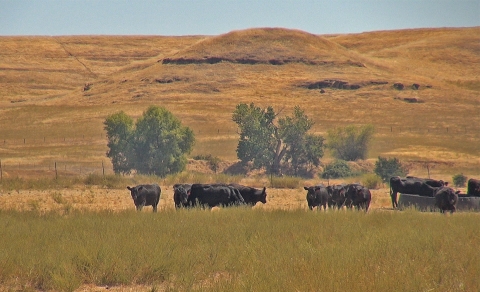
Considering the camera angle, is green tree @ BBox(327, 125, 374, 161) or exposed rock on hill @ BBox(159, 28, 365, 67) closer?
green tree @ BBox(327, 125, 374, 161)

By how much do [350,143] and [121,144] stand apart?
21902 mm

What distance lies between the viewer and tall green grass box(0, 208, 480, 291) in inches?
475

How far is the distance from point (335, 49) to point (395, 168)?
98149mm

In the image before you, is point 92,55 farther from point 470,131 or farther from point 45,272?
point 45,272

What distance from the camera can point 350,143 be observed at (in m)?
70.0

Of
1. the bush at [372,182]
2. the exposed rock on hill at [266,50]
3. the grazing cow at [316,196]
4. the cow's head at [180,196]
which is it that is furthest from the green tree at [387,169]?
the exposed rock on hill at [266,50]

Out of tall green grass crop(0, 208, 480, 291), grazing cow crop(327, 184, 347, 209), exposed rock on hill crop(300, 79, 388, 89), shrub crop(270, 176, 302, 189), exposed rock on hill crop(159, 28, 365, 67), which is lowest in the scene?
shrub crop(270, 176, 302, 189)

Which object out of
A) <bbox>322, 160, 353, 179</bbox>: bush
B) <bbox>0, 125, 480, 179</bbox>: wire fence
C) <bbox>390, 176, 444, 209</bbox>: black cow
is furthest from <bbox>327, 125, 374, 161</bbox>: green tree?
<bbox>390, 176, 444, 209</bbox>: black cow

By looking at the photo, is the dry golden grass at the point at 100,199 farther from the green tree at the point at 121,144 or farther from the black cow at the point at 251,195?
the green tree at the point at 121,144

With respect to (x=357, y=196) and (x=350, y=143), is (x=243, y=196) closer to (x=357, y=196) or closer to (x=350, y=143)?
(x=357, y=196)

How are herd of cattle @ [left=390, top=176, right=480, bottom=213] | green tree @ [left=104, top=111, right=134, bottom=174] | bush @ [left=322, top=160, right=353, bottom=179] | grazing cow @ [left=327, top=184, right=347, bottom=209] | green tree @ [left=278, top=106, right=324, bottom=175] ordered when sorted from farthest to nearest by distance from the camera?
green tree @ [left=278, top=106, right=324, bottom=175]
green tree @ [left=104, top=111, right=134, bottom=174]
bush @ [left=322, top=160, right=353, bottom=179]
herd of cattle @ [left=390, top=176, right=480, bottom=213]
grazing cow @ [left=327, top=184, right=347, bottom=209]

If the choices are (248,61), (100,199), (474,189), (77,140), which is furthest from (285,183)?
(248,61)

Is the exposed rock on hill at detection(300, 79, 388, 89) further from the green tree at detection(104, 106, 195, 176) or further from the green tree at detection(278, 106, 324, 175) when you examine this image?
the green tree at detection(104, 106, 195, 176)

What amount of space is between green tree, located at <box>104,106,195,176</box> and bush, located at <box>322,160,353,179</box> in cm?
1061
